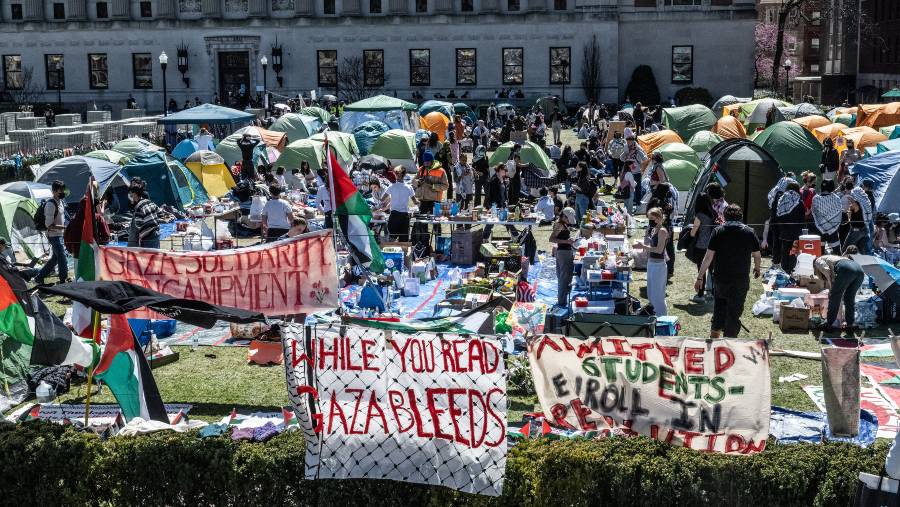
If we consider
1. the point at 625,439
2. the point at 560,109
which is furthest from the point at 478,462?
the point at 560,109

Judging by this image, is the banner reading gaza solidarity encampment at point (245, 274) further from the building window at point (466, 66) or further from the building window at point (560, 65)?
the building window at point (466, 66)

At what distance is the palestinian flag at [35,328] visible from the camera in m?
8.89

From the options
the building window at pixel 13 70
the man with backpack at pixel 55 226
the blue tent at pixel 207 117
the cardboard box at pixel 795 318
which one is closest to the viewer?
the cardboard box at pixel 795 318

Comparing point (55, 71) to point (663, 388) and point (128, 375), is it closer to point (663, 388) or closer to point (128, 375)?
point (128, 375)

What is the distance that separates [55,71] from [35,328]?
5755 centimetres

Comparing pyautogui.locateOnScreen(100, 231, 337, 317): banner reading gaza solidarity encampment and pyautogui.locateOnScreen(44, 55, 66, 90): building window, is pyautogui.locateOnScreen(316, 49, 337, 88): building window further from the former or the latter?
pyautogui.locateOnScreen(100, 231, 337, 317): banner reading gaza solidarity encampment

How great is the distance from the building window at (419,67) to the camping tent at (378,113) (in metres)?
23.7

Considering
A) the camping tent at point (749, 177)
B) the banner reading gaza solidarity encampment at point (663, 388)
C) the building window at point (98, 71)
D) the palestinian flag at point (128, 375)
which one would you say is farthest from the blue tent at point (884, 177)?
the building window at point (98, 71)

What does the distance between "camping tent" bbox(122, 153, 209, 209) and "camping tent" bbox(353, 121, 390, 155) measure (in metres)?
9.07

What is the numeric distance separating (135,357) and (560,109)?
153ft

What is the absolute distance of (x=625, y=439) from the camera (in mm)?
7781

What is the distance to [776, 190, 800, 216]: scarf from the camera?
17.2 m

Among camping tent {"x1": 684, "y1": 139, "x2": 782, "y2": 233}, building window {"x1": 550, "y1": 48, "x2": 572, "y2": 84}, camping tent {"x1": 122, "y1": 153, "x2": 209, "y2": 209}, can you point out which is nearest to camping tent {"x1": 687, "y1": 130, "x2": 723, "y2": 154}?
camping tent {"x1": 684, "y1": 139, "x2": 782, "y2": 233}

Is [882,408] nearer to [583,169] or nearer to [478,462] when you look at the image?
[478,462]
